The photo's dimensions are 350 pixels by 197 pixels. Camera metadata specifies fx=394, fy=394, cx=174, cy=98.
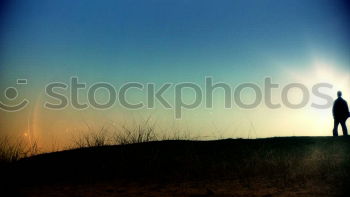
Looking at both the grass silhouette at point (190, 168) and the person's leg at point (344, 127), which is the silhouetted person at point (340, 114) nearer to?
the person's leg at point (344, 127)

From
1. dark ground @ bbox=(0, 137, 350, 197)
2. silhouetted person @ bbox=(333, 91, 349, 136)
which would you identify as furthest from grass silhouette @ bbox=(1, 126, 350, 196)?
silhouetted person @ bbox=(333, 91, 349, 136)

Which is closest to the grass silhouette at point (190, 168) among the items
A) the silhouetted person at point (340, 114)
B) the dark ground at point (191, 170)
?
the dark ground at point (191, 170)

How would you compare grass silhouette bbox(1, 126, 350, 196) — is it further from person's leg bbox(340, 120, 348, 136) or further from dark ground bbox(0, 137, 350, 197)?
person's leg bbox(340, 120, 348, 136)

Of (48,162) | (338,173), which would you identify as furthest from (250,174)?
(48,162)

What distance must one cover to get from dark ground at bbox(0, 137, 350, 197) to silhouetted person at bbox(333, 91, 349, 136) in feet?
12.5

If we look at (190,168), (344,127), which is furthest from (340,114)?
(190,168)

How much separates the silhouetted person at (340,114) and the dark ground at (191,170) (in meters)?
3.81

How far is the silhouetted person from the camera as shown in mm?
14242

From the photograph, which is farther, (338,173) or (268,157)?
(268,157)

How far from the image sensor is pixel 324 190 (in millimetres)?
5605

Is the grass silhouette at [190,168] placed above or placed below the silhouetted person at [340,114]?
below

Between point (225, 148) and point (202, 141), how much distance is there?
4.77ft

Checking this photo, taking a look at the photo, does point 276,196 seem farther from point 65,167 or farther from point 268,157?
point 65,167

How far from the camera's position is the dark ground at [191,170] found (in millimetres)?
6012
